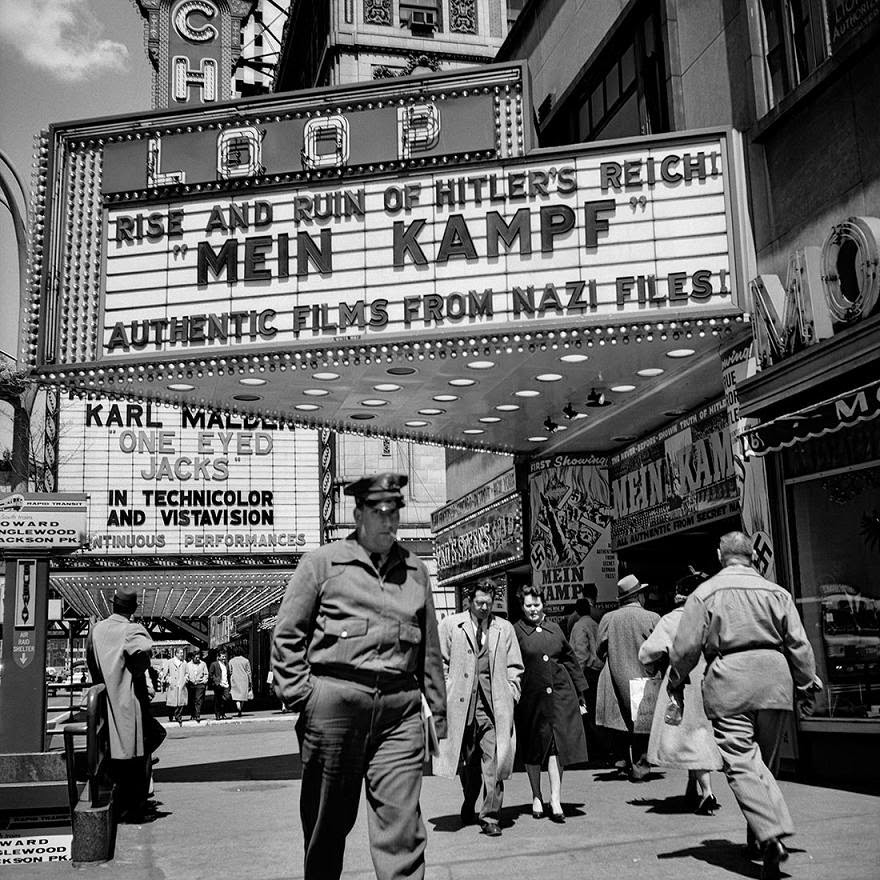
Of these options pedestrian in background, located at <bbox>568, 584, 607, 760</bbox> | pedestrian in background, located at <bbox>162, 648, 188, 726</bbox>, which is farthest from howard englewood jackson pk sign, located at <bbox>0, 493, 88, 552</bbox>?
pedestrian in background, located at <bbox>162, 648, 188, 726</bbox>

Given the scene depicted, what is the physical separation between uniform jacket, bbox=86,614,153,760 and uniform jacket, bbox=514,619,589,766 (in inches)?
119

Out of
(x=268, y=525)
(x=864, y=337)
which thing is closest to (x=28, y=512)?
(x=864, y=337)

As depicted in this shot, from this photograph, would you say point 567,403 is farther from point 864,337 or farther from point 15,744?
point 15,744

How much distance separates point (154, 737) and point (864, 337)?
657cm

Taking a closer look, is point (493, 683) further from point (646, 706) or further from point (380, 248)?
point (380, 248)

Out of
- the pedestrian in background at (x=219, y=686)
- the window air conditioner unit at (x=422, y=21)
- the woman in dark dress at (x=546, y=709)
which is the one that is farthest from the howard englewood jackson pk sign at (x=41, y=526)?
the window air conditioner unit at (x=422, y=21)

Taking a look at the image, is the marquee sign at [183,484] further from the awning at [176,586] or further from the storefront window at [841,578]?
the storefront window at [841,578]

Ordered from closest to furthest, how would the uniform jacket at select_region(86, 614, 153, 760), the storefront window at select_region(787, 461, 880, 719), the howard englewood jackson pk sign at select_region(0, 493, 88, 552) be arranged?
the uniform jacket at select_region(86, 614, 153, 760), the storefront window at select_region(787, 461, 880, 719), the howard englewood jackson pk sign at select_region(0, 493, 88, 552)

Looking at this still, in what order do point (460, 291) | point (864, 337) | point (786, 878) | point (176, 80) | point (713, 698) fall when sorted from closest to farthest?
point (786, 878) → point (713, 698) → point (864, 337) → point (460, 291) → point (176, 80)

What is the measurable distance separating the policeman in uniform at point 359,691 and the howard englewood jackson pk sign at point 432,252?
268 inches

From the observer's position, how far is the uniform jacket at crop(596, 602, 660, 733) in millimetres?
10289

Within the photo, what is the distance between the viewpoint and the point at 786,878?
5.84 m

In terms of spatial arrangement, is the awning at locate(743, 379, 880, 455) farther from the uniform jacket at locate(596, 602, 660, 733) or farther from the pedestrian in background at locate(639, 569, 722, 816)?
the uniform jacket at locate(596, 602, 660, 733)

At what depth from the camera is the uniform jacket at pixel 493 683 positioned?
26.6 ft
